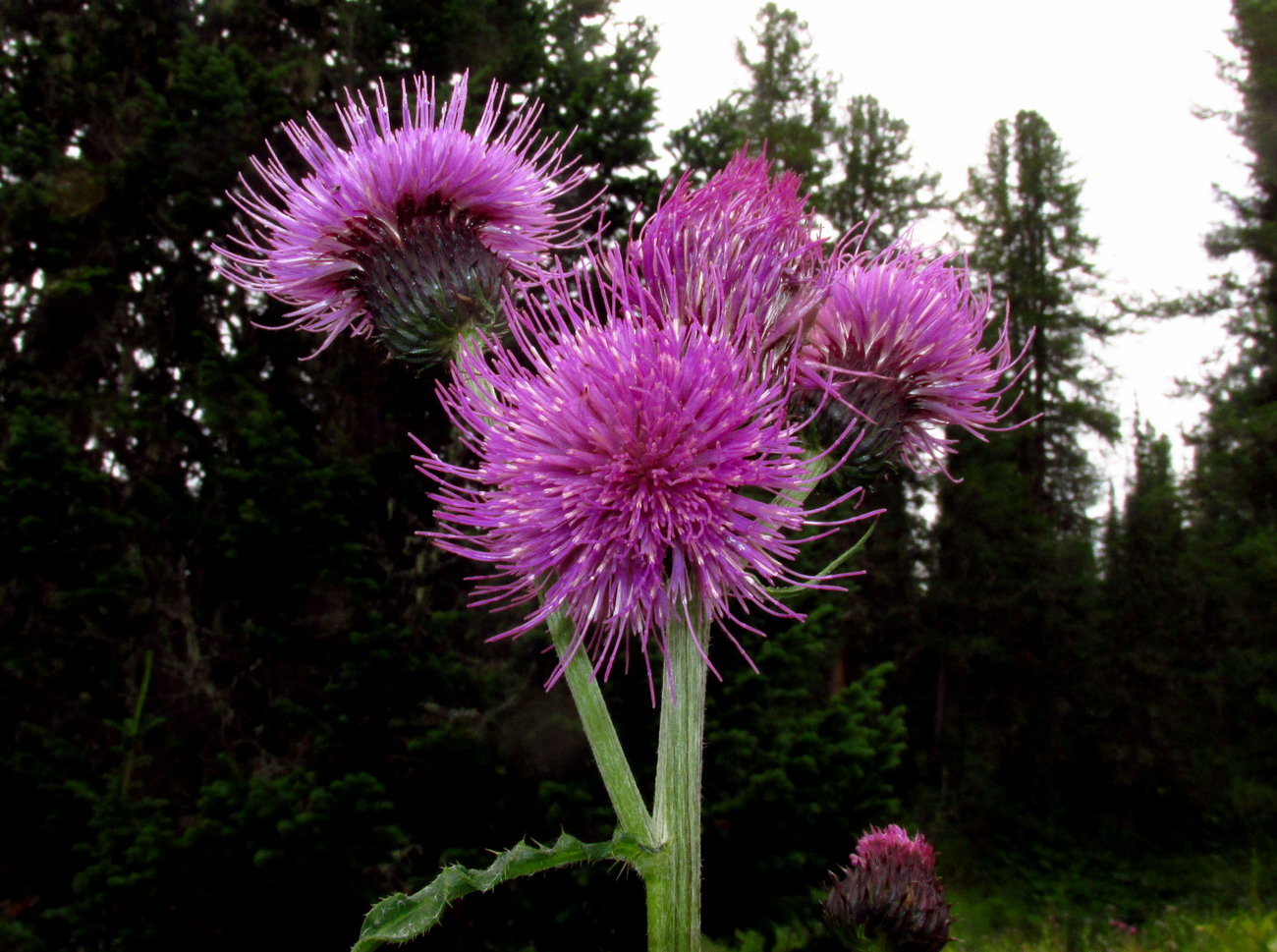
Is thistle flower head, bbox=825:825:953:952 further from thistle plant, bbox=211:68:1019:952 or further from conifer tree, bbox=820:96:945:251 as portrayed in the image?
conifer tree, bbox=820:96:945:251

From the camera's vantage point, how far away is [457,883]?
1.33 meters

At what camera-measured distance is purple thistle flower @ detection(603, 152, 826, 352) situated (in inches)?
58.2

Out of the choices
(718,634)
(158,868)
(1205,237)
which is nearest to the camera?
(158,868)

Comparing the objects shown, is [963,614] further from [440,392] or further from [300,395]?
[440,392]

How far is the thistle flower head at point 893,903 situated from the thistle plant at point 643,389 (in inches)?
27.8

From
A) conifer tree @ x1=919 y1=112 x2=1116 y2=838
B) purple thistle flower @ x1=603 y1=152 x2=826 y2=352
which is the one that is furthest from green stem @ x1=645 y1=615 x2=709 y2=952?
conifer tree @ x1=919 y1=112 x2=1116 y2=838

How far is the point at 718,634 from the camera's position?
17.3 feet

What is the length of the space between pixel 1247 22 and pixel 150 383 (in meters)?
19.5

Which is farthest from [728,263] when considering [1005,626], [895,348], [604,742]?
[1005,626]

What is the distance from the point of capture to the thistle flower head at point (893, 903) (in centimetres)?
194

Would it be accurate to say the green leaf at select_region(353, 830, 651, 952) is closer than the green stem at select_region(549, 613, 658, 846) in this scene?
Yes

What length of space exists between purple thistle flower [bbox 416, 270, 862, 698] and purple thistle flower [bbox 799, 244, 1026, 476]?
17.1 inches

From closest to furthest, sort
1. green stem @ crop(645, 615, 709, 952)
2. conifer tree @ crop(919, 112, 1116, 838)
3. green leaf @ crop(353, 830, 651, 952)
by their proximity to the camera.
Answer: green leaf @ crop(353, 830, 651, 952), green stem @ crop(645, 615, 709, 952), conifer tree @ crop(919, 112, 1116, 838)

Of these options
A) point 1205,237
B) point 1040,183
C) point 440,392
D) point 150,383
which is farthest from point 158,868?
point 1040,183
